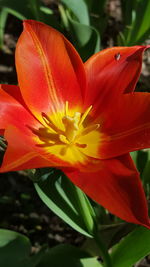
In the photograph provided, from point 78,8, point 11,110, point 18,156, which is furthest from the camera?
point 78,8

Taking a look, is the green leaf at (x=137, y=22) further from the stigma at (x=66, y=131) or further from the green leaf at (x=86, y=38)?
the stigma at (x=66, y=131)

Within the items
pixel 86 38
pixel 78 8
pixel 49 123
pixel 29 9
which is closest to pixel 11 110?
pixel 49 123

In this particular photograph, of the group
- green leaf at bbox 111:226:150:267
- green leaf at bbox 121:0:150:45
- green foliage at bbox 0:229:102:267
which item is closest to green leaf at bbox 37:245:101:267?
green foliage at bbox 0:229:102:267

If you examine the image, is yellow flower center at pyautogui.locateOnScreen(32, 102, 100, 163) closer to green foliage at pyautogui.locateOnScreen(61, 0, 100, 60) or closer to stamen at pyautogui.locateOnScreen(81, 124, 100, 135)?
stamen at pyautogui.locateOnScreen(81, 124, 100, 135)

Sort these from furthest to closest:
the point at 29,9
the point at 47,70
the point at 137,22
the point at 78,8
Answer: the point at 137,22 < the point at 29,9 < the point at 78,8 < the point at 47,70

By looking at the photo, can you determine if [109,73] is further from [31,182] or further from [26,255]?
[31,182]

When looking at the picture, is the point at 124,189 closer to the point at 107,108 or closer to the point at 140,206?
the point at 140,206
